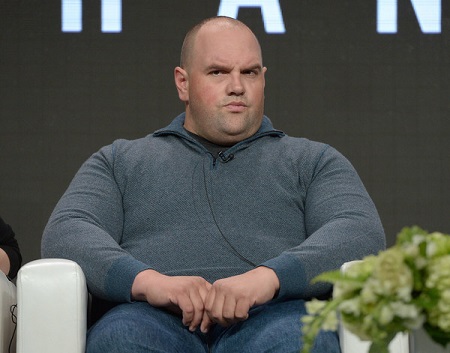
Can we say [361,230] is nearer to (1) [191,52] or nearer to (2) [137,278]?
(2) [137,278]

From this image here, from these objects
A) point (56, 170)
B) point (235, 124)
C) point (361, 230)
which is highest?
point (235, 124)

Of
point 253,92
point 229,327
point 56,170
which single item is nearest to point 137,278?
point 229,327

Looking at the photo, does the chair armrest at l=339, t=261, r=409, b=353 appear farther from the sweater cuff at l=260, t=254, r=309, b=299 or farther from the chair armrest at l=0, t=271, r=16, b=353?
the chair armrest at l=0, t=271, r=16, b=353

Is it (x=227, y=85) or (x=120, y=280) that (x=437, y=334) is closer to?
(x=120, y=280)

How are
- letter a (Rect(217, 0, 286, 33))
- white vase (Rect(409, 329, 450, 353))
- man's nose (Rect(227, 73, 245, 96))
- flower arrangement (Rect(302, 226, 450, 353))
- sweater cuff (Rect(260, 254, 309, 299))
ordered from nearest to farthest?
1. flower arrangement (Rect(302, 226, 450, 353))
2. white vase (Rect(409, 329, 450, 353))
3. sweater cuff (Rect(260, 254, 309, 299))
4. man's nose (Rect(227, 73, 245, 96))
5. letter a (Rect(217, 0, 286, 33))

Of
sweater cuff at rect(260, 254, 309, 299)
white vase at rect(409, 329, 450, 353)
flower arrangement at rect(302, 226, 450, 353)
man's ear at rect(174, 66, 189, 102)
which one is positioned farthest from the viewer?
man's ear at rect(174, 66, 189, 102)

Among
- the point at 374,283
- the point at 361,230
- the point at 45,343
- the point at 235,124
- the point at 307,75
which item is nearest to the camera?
the point at 374,283

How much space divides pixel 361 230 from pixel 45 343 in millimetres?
752

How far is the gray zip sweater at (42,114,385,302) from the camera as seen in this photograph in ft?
7.45

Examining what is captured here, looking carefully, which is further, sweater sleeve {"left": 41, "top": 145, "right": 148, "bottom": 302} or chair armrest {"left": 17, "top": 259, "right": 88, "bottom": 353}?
sweater sleeve {"left": 41, "top": 145, "right": 148, "bottom": 302}

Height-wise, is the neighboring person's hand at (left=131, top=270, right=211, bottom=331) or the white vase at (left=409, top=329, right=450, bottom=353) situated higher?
the white vase at (left=409, top=329, right=450, bottom=353)

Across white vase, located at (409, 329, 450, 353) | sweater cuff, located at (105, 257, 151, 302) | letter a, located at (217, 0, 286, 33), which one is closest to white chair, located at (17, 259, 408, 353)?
sweater cuff, located at (105, 257, 151, 302)

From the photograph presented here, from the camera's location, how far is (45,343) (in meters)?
2.03

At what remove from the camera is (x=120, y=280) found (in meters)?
2.17
